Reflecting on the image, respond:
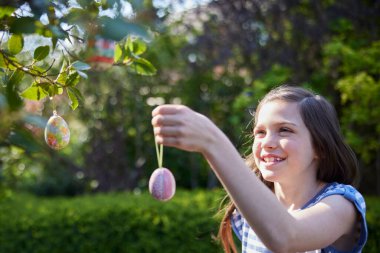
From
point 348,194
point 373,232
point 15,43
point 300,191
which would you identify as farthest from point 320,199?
point 373,232

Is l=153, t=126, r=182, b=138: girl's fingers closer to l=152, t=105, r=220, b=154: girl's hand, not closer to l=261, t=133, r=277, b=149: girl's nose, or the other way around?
l=152, t=105, r=220, b=154: girl's hand

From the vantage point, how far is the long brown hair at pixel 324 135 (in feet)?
5.08

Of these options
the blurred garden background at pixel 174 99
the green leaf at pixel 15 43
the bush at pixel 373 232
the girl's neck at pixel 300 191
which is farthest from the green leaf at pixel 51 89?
the bush at pixel 373 232

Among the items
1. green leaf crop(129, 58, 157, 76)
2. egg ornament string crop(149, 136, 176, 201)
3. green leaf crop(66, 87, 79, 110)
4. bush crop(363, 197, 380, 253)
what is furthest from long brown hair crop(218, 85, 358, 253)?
bush crop(363, 197, 380, 253)

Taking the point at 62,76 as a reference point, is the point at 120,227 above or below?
below

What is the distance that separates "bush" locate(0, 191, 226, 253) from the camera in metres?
4.40

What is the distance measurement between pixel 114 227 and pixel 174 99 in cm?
325

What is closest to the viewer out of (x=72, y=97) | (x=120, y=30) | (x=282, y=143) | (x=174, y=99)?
(x=120, y=30)

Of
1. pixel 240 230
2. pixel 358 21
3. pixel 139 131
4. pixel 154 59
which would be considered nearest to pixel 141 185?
pixel 139 131

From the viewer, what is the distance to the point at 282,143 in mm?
1449

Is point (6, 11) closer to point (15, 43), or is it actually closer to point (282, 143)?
point (15, 43)

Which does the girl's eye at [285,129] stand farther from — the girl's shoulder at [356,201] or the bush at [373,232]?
the bush at [373,232]

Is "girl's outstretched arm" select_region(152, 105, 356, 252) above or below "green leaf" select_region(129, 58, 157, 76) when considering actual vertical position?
below

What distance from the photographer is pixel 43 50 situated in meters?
1.32
